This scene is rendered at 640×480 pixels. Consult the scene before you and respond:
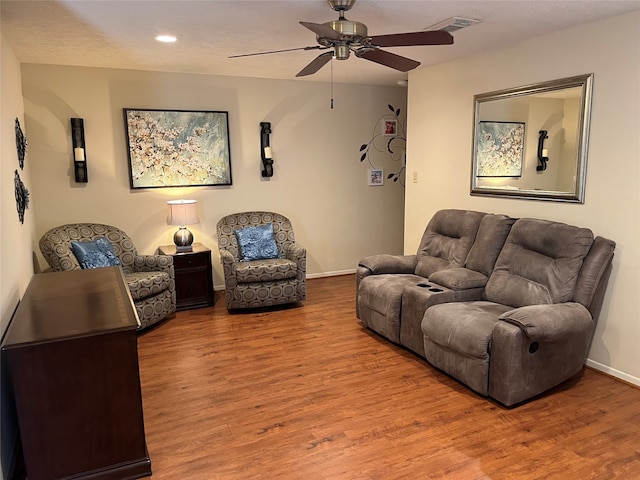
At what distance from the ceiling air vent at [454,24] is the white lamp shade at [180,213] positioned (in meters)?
2.82

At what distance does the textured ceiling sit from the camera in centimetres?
275

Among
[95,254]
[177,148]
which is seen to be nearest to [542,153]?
[177,148]

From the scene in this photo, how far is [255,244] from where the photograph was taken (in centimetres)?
490

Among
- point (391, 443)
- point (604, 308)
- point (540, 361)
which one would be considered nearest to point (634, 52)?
point (604, 308)

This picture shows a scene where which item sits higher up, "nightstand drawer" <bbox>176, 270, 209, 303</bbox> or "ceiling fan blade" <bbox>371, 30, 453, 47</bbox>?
"ceiling fan blade" <bbox>371, 30, 453, 47</bbox>

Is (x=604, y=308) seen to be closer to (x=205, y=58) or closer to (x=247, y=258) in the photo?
(x=247, y=258)

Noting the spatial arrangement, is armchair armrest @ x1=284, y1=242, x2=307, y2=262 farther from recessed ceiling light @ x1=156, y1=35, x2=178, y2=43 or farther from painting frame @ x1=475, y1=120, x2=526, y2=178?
recessed ceiling light @ x1=156, y1=35, x2=178, y2=43

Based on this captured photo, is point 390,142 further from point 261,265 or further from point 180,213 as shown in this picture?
point 180,213

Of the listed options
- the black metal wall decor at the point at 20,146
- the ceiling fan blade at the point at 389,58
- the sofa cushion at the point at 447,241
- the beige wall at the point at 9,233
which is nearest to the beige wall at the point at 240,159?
the beige wall at the point at 9,233

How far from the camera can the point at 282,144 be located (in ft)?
18.1

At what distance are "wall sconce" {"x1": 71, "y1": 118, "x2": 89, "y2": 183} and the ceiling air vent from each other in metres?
3.40

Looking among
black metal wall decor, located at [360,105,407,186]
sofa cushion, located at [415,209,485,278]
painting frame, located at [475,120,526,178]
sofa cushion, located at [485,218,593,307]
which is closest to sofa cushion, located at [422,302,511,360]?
sofa cushion, located at [485,218,593,307]

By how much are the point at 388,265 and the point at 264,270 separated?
48.1 inches

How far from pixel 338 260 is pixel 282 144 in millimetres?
1695
